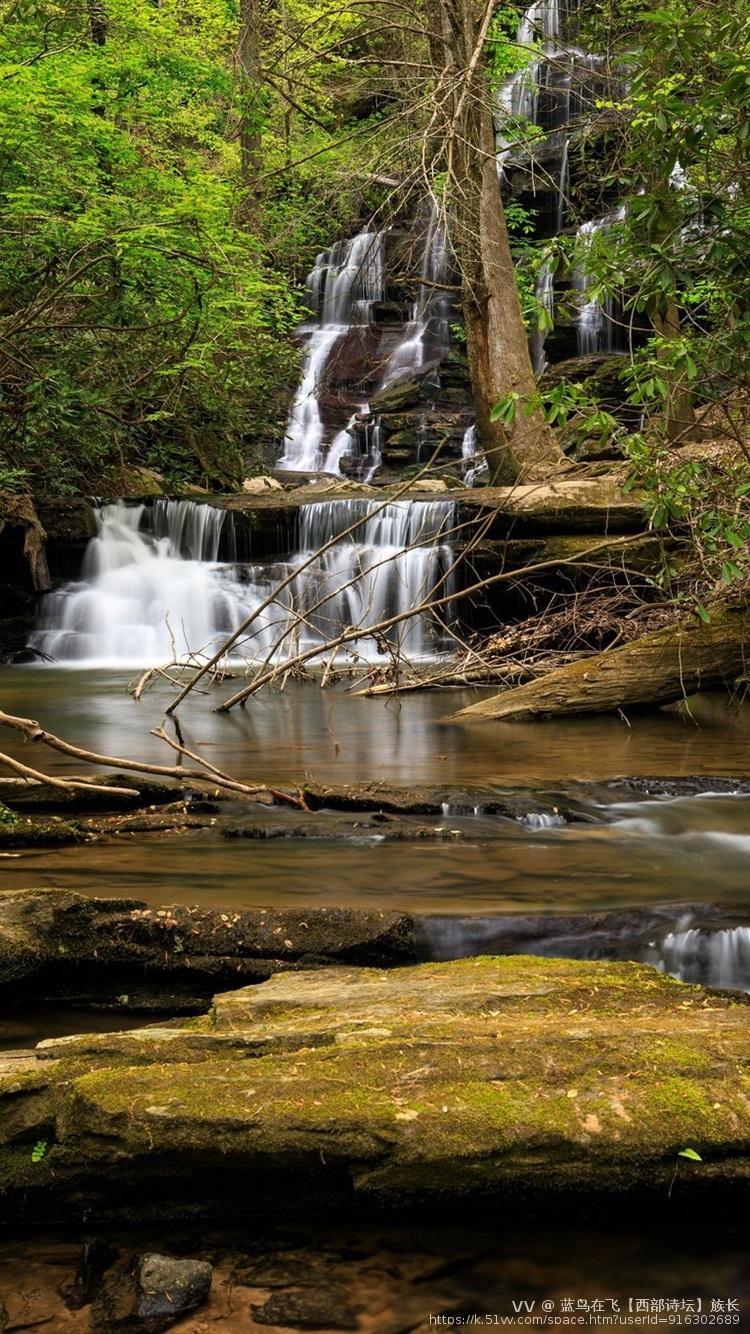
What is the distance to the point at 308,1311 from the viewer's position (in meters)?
2.53

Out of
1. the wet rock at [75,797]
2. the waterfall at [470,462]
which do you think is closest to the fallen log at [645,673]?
the wet rock at [75,797]

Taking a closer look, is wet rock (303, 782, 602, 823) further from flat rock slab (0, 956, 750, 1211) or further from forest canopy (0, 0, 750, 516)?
flat rock slab (0, 956, 750, 1211)

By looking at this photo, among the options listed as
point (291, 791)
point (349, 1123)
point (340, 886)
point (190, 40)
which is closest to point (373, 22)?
point (190, 40)

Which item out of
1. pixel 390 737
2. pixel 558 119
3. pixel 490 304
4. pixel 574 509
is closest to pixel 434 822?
pixel 390 737

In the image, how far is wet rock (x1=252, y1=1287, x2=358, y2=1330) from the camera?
249 cm

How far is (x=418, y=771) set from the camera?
8242 mm

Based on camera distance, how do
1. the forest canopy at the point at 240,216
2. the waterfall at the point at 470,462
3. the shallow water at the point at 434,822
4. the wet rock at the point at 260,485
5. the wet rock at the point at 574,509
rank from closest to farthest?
the shallow water at the point at 434,822, the forest canopy at the point at 240,216, the wet rock at the point at 574,509, the waterfall at the point at 470,462, the wet rock at the point at 260,485

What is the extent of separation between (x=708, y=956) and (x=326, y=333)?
2489 cm

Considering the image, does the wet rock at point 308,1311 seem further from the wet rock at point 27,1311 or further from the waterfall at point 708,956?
the waterfall at point 708,956

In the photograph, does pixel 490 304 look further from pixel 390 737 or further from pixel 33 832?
pixel 33 832

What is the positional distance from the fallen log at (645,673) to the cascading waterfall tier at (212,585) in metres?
4.45

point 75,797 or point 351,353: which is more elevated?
point 351,353

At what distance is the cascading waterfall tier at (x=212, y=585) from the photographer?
15195 mm

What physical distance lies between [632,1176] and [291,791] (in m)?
4.27
